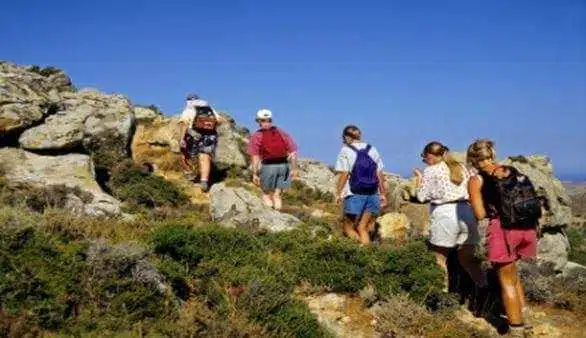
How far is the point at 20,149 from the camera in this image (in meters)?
15.7

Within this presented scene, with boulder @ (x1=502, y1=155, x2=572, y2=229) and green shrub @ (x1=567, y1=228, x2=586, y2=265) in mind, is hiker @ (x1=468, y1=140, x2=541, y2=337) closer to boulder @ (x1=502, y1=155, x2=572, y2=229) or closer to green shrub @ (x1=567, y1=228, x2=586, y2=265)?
boulder @ (x1=502, y1=155, x2=572, y2=229)

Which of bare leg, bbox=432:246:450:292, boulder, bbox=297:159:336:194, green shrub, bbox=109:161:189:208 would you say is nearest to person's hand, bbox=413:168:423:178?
bare leg, bbox=432:246:450:292

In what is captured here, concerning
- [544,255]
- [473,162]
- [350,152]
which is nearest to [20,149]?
[350,152]

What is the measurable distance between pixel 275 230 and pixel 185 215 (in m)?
2.86

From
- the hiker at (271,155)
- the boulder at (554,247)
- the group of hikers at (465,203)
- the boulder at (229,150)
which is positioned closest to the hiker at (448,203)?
the group of hikers at (465,203)

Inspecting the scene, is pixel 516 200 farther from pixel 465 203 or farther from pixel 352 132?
pixel 352 132

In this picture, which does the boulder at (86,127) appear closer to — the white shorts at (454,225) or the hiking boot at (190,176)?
the hiking boot at (190,176)

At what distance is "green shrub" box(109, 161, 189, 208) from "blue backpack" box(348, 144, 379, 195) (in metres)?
6.46

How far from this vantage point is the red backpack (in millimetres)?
12484

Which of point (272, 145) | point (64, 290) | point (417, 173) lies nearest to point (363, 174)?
point (417, 173)

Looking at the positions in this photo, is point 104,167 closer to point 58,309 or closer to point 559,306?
point 58,309

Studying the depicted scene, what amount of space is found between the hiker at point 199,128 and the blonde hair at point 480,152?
8979 mm

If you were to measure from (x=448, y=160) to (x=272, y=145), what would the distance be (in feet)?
15.3

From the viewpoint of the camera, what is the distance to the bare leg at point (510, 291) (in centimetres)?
761
